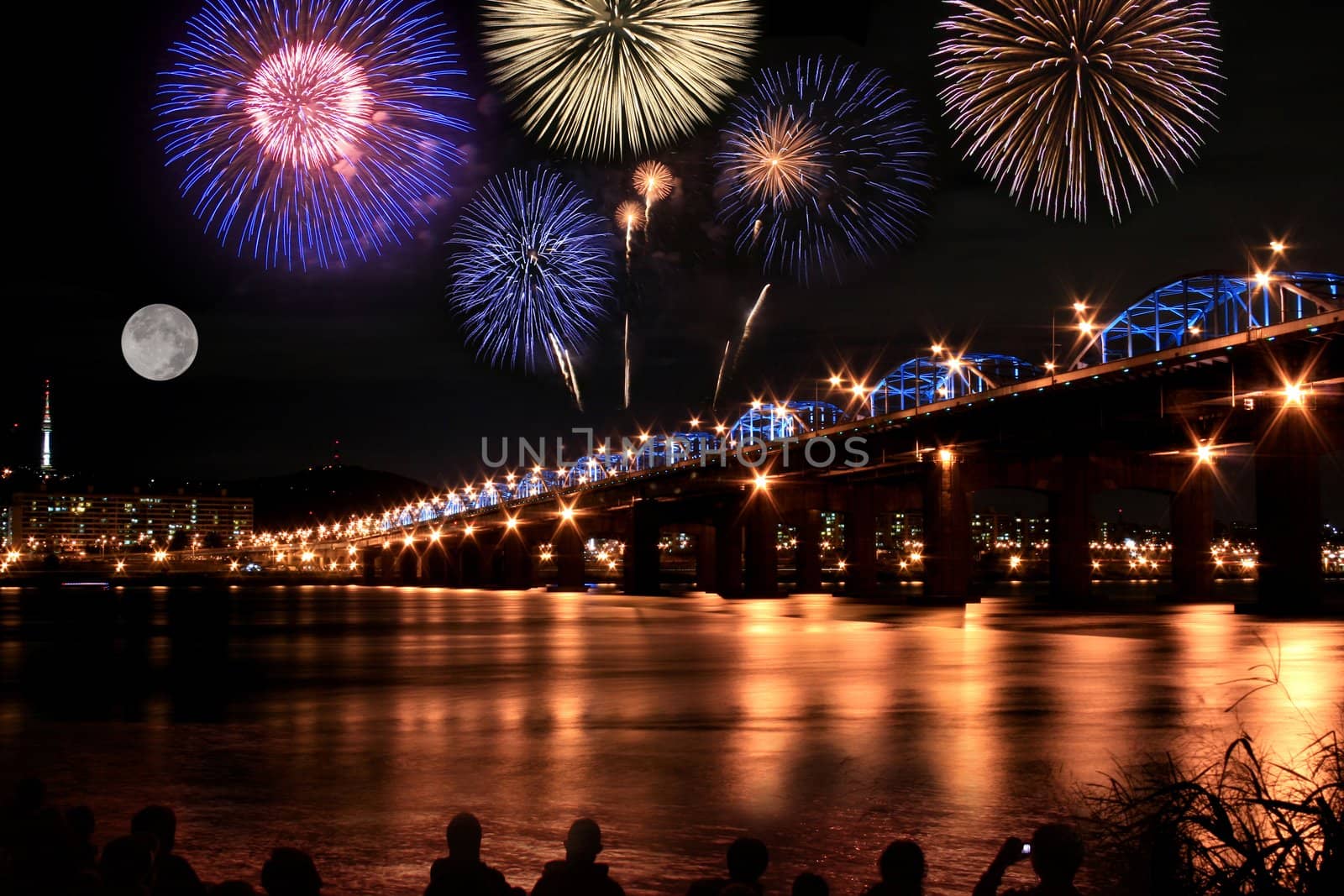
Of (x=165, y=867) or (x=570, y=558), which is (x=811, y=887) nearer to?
(x=165, y=867)

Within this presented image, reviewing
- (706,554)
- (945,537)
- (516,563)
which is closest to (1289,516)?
(945,537)

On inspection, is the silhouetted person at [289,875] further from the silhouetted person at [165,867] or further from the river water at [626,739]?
the river water at [626,739]

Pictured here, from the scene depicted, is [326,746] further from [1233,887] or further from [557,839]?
[1233,887]

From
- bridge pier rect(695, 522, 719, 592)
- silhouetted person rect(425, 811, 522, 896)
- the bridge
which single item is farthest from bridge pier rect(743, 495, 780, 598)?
silhouetted person rect(425, 811, 522, 896)

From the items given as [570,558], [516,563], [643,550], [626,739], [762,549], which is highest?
[643,550]

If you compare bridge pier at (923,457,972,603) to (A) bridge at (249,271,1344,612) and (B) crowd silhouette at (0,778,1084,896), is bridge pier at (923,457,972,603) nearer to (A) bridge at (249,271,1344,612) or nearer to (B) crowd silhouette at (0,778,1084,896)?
(A) bridge at (249,271,1344,612)

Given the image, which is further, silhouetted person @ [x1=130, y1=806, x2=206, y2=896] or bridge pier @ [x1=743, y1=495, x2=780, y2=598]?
bridge pier @ [x1=743, y1=495, x2=780, y2=598]
